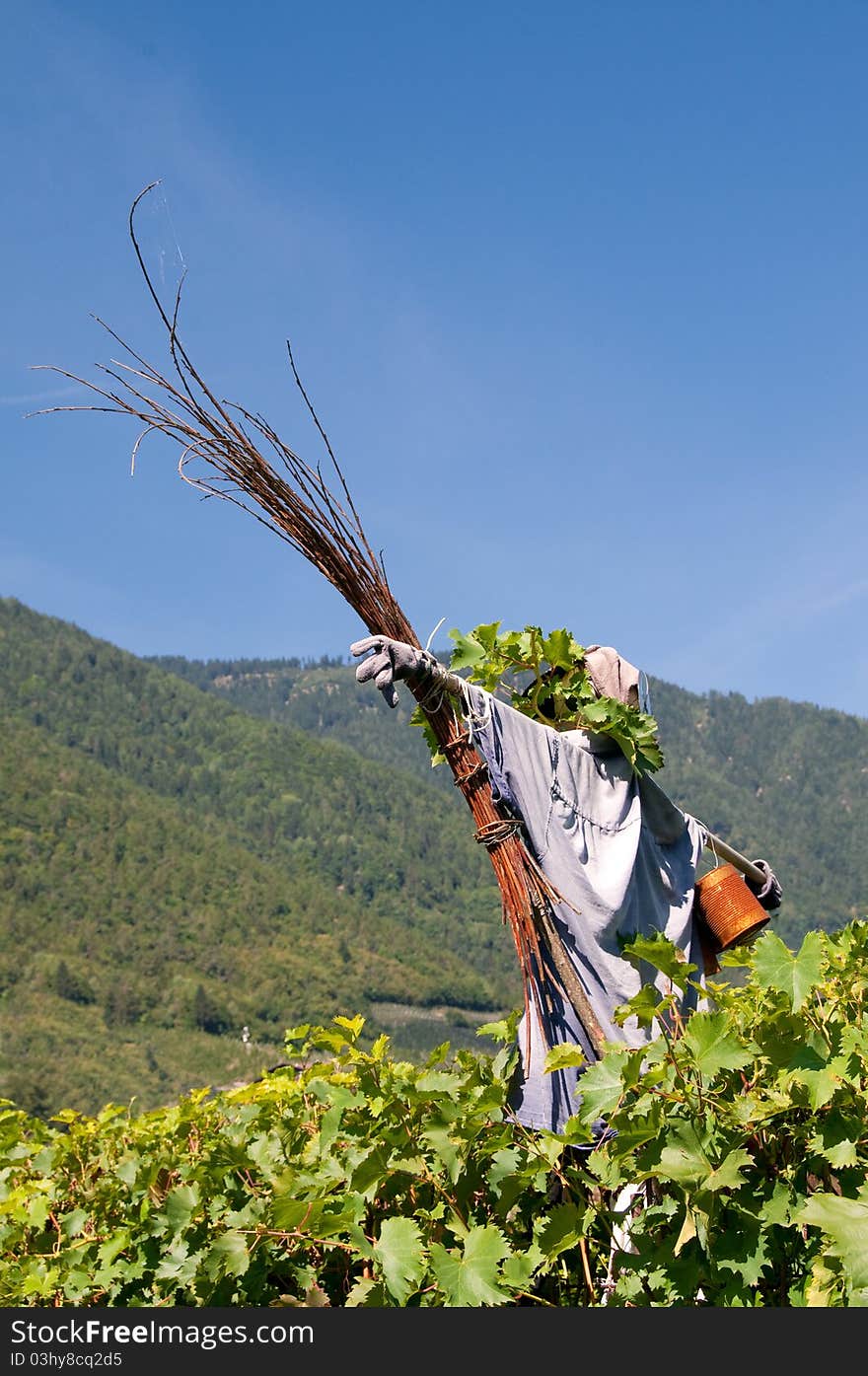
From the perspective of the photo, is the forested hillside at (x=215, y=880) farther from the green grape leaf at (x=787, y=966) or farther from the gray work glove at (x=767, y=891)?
the green grape leaf at (x=787, y=966)

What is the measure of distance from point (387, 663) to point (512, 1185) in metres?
1.21

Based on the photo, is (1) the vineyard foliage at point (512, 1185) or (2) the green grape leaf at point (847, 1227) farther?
(1) the vineyard foliage at point (512, 1185)

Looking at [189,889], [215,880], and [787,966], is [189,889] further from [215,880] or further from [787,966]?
[787,966]

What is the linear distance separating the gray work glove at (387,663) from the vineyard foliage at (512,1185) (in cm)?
85

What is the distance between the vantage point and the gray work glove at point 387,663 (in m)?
3.07

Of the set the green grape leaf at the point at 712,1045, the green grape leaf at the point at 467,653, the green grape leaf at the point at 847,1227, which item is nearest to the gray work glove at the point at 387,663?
the green grape leaf at the point at 467,653

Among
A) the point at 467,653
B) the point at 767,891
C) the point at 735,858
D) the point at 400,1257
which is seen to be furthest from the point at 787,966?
the point at 767,891

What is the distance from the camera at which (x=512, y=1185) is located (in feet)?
9.15

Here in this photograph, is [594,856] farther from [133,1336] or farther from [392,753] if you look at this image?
[392,753]

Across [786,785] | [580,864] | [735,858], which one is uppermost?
[786,785]

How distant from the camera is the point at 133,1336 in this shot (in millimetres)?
2633

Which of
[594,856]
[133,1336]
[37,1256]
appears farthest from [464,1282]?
[37,1256]

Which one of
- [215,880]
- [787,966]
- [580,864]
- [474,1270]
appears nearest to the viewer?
[787,966]

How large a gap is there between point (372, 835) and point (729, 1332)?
12545 cm
